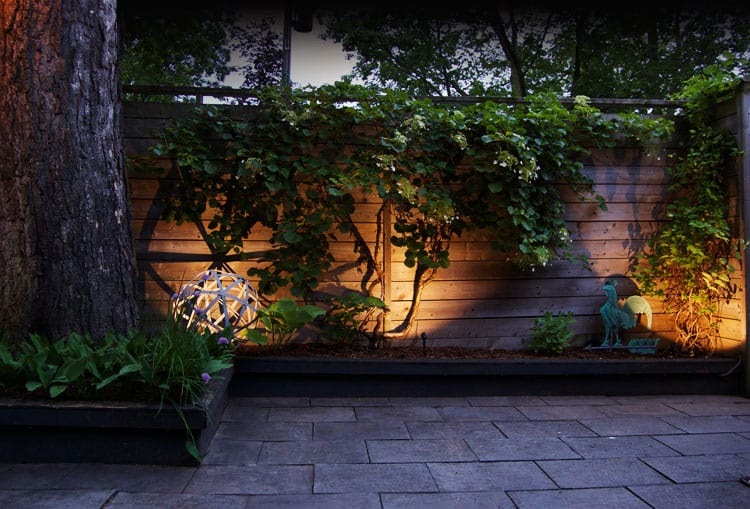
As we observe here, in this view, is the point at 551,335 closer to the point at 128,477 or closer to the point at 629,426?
the point at 629,426

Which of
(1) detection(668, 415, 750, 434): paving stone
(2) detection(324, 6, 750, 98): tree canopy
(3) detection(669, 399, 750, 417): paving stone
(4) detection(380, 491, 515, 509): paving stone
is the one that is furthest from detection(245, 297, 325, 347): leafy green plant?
(2) detection(324, 6, 750, 98): tree canopy

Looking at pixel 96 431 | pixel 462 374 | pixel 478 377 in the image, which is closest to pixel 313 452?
pixel 96 431

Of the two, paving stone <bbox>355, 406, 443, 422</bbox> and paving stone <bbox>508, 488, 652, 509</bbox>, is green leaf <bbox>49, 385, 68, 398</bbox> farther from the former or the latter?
paving stone <bbox>508, 488, 652, 509</bbox>

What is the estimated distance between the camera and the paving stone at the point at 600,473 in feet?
7.06

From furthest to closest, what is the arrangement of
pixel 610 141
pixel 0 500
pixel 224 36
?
pixel 224 36 → pixel 610 141 → pixel 0 500

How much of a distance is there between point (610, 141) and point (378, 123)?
1.88 meters

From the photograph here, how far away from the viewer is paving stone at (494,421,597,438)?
9.09 ft

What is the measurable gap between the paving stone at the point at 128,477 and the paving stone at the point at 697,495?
1.93 m

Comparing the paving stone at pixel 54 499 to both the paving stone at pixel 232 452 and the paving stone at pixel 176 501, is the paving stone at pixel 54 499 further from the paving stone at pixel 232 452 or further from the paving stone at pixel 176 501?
the paving stone at pixel 232 452

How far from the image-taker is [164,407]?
7.24 feet

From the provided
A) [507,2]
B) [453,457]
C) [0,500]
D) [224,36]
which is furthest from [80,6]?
[507,2]

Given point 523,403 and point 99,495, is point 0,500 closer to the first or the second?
point 99,495

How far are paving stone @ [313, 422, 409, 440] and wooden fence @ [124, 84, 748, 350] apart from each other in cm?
114

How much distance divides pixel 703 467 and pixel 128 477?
260 centimetres
